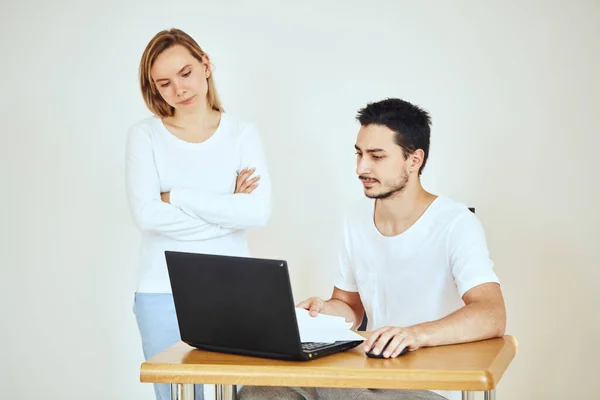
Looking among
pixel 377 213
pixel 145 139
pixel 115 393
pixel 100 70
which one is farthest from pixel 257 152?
pixel 115 393

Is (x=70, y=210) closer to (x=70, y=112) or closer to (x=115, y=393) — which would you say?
(x=70, y=112)

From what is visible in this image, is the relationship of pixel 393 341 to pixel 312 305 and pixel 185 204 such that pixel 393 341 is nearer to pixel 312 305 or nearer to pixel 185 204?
pixel 312 305

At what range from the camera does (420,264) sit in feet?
7.54

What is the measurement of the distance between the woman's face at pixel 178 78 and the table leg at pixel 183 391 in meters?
1.35

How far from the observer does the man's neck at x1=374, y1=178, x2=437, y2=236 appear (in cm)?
234

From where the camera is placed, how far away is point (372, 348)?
1784mm

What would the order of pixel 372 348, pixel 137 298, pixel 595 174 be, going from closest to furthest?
pixel 372 348
pixel 137 298
pixel 595 174

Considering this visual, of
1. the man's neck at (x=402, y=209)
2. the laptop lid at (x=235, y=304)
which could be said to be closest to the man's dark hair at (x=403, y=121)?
the man's neck at (x=402, y=209)

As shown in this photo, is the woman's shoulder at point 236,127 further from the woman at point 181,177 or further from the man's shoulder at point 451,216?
the man's shoulder at point 451,216

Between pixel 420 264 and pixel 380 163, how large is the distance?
1.06 ft

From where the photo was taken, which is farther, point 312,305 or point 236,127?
point 236,127

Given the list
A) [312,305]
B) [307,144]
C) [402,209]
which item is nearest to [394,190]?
[402,209]

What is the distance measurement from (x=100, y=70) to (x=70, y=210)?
0.70 m

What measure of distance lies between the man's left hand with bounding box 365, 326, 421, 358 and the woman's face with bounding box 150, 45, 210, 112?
1.39 metres
